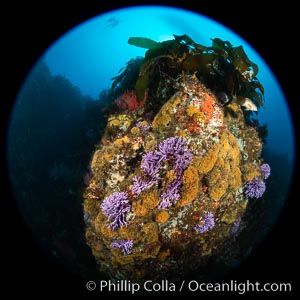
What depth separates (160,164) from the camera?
3.90 metres

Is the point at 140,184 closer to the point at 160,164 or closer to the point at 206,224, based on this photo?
the point at 160,164

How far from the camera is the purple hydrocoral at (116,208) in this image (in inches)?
154

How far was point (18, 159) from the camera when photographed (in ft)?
14.3

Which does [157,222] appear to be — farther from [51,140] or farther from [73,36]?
[73,36]

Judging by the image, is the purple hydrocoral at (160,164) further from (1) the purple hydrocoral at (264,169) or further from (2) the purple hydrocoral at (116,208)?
(1) the purple hydrocoral at (264,169)

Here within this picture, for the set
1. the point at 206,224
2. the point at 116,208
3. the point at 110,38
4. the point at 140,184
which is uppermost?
the point at 110,38

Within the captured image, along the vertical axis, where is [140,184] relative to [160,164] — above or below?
below

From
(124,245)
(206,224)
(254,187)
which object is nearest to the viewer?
(124,245)

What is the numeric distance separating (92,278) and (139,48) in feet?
11.3

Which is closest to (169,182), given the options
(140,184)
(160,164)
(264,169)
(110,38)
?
(160,164)

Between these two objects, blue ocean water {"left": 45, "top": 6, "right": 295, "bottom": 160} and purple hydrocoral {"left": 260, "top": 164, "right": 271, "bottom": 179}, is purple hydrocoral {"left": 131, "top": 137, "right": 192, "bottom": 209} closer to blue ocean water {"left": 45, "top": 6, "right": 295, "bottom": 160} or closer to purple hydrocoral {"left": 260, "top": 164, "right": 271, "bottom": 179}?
blue ocean water {"left": 45, "top": 6, "right": 295, "bottom": 160}

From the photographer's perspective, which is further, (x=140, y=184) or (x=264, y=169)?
(x=264, y=169)

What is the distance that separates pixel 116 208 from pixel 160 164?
31.5 inches

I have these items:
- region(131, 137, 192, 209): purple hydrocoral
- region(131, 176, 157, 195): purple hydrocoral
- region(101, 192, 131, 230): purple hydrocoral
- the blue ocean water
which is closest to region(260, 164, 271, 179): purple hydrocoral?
region(131, 137, 192, 209): purple hydrocoral
